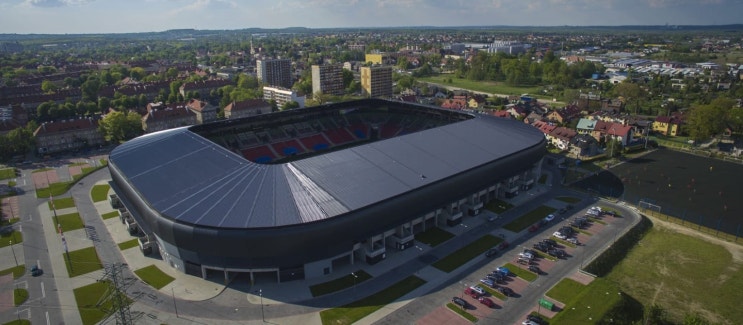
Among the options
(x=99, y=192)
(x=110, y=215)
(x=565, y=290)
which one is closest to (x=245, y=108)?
(x=99, y=192)

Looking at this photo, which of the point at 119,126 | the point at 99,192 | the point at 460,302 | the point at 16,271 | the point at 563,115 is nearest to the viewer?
the point at 460,302

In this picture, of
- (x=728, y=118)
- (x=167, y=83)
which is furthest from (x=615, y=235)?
(x=167, y=83)

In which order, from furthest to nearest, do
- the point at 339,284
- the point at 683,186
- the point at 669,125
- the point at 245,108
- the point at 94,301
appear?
the point at 245,108 → the point at 669,125 → the point at 683,186 → the point at 339,284 → the point at 94,301

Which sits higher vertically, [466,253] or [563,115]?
[563,115]

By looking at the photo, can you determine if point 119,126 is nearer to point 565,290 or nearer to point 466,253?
point 466,253

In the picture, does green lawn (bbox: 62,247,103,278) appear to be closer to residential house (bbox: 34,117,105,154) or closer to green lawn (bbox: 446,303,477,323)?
green lawn (bbox: 446,303,477,323)

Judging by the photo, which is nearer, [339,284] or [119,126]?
[339,284]
